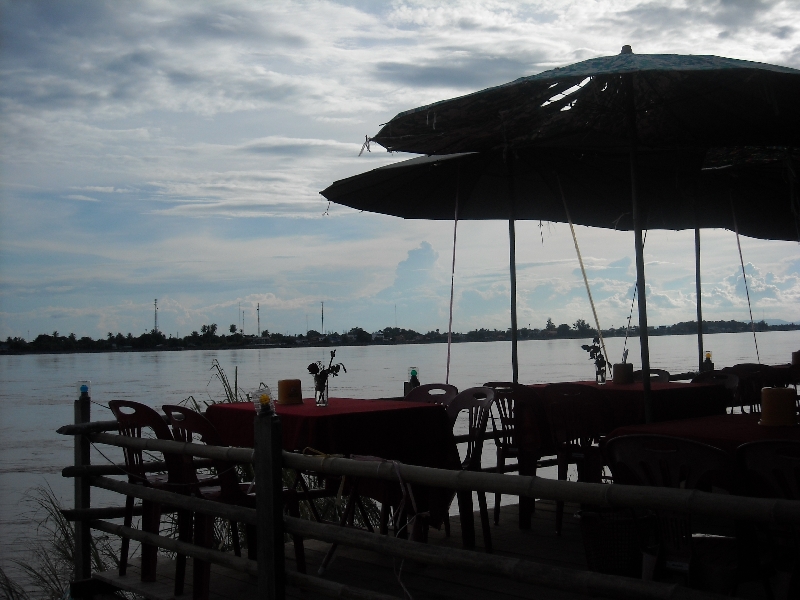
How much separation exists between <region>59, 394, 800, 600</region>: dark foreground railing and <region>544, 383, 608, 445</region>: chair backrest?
231 cm

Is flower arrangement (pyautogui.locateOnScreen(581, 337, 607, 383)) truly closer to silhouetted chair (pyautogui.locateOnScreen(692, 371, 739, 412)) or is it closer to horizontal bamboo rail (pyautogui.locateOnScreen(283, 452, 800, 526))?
silhouetted chair (pyautogui.locateOnScreen(692, 371, 739, 412))

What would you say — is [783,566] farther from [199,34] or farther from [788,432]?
[199,34]

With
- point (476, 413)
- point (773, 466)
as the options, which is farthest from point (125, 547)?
point (773, 466)

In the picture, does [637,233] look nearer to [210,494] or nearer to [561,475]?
[561,475]

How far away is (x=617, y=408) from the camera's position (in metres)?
5.38

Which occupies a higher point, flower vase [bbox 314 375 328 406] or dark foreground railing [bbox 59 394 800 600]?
flower vase [bbox 314 375 328 406]

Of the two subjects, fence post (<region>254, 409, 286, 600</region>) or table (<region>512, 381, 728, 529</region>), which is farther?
table (<region>512, 381, 728, 529</region>)

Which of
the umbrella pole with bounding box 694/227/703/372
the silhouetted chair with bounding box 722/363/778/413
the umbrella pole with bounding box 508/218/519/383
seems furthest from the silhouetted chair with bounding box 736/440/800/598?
the umbrella pole with bounding box 694/227/703/372

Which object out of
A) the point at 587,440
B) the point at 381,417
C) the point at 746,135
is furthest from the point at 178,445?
the point at 746,135

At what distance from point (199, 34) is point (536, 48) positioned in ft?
11.7

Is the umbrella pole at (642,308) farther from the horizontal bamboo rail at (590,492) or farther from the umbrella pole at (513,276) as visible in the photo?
the horizontal bamboo rail at (590,492)

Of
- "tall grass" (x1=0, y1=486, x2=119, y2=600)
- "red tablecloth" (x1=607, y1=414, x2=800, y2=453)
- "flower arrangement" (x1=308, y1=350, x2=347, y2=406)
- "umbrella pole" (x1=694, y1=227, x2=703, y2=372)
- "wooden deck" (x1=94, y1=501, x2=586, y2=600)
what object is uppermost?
"umbrella pole" (x1=694, y1=227, x2=703, y2=372)

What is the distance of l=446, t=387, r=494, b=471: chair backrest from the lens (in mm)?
4609

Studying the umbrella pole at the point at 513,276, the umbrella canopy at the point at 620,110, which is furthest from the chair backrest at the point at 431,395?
the umbrella canopy at the point at 620,110
